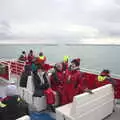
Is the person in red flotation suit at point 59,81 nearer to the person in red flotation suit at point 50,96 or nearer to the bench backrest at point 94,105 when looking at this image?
the person in red flotation suit at point 50,96

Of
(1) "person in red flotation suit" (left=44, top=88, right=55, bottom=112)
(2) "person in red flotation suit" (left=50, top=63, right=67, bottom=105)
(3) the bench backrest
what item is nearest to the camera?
(3) the bench backrest

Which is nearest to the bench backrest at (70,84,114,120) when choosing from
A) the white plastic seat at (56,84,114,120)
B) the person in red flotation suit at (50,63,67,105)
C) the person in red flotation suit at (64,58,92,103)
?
the white plastic seat at (56,84,114,120)

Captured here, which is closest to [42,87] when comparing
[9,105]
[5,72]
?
[9,105]

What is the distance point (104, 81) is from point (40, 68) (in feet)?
4.90

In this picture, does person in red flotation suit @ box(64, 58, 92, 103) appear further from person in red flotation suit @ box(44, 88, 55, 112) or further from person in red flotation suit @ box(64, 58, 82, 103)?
person in red flotation suit @ box(44, 88, 55, 112)

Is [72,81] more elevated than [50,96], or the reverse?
[72,81]

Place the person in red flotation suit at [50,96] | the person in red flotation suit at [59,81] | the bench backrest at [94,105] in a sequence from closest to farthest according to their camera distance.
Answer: the bench backrest at [94,105], the person in red flotation suit at [50,96], the person in red flotation suit at [59,81]

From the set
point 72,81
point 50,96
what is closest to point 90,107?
point 72,81

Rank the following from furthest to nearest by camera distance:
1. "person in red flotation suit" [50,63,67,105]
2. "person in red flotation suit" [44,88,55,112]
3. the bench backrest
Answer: "person in red flotation suit" [50,63,67,105] < "person in red flotation suit" [44,88,55,112] < the bench backrest

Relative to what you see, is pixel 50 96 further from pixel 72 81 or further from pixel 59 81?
pixel 72 81

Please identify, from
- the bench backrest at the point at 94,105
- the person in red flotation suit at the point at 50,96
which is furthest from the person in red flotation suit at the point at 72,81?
the bench backrest at the point at 94,105

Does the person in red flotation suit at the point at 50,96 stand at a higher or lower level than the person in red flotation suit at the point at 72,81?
lower

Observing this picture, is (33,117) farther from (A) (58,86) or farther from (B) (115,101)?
(B) (115,101)

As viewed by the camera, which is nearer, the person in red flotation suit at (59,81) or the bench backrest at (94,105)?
the bench backrest at (94,105)
